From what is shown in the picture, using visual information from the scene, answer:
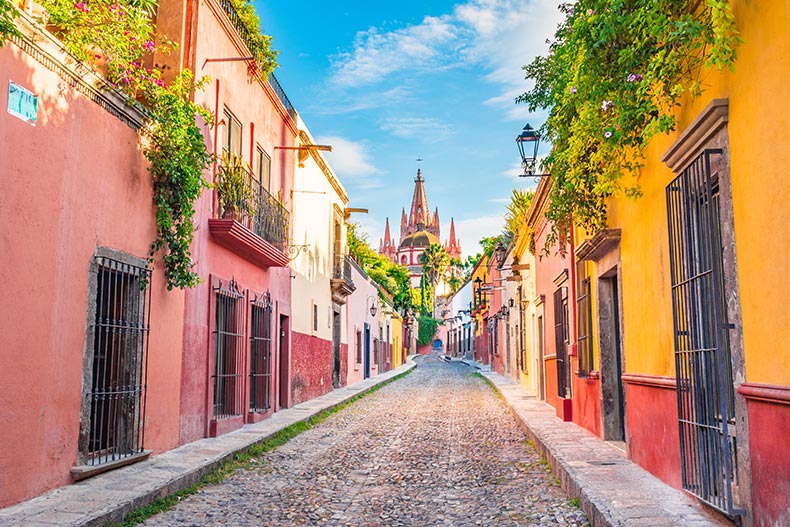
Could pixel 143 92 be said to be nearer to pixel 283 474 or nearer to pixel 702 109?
pixel 283 474

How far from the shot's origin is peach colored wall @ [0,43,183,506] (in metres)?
5.60

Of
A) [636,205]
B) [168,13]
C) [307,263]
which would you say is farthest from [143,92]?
[307,263]

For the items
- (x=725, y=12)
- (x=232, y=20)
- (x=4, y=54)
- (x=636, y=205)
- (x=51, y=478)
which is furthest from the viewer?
(x=232, y=20)

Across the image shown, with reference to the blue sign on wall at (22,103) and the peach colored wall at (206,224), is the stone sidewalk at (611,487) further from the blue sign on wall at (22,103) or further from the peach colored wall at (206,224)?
the blue sign on wall at (22,103)

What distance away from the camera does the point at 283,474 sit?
8.07 m

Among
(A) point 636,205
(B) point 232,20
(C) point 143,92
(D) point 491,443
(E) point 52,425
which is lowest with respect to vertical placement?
(D) point 491,443

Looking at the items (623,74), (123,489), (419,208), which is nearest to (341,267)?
(123,489)

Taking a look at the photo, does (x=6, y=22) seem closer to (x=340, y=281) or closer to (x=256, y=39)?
(x=256, y=39)

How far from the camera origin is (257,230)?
41.1ft

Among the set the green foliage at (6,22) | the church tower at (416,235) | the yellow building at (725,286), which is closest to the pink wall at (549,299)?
the yellow building at (725,286)

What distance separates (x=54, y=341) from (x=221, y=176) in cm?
501

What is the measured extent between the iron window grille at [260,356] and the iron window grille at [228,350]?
82 centimetres

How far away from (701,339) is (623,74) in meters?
2.18

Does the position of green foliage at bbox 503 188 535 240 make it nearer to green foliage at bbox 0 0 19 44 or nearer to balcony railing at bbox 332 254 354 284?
balcony railing at bbox 332 254 354 284
